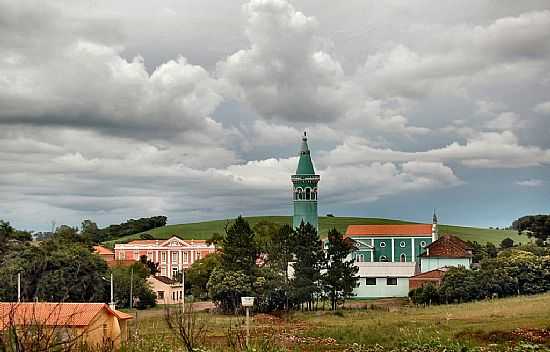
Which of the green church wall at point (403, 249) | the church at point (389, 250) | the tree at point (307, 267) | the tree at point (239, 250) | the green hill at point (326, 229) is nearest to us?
the tree at point (307, 267)

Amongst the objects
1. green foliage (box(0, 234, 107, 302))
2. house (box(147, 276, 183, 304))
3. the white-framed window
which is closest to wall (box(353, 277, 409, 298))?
house (box(147, 276, 183, 304))

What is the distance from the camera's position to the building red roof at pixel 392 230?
7925 centimetres

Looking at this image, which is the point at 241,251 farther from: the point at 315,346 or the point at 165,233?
the point at 165,233

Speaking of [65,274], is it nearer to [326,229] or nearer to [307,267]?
[307,267]

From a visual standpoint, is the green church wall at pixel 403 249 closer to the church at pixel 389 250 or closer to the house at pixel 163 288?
the church at pixel 389 250

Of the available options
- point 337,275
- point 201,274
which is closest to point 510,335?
point 337,275

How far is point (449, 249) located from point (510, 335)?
133ft

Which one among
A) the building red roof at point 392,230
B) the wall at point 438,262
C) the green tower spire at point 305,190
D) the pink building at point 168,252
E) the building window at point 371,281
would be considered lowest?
the building window at point 371,281

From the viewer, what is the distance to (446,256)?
6606 centimetres

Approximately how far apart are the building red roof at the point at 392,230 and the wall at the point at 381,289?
48.1 ft

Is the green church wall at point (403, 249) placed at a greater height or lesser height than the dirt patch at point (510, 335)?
greater

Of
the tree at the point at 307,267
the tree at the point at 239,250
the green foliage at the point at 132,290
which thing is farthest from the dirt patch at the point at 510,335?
the green foliage at the point at 132,290

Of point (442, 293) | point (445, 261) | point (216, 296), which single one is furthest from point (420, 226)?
point (216, 296)

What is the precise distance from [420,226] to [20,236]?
42.0m
